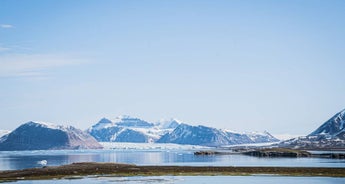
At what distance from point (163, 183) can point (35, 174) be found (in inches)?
1405

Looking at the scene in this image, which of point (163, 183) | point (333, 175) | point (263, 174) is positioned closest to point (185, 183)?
point (163, 183)

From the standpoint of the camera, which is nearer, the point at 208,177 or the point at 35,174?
the point at 208,177

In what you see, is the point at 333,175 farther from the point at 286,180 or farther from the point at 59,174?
the point at 59,174

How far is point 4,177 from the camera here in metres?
105

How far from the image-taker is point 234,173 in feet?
363

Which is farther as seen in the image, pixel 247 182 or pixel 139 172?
pixel 139 172

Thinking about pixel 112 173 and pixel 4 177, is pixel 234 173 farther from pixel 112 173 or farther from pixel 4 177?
pixel 4 177

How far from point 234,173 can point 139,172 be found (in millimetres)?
21465

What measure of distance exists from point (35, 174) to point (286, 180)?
176 ft

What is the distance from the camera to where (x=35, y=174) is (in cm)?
11119

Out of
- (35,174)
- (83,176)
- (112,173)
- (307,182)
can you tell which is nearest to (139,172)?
(112,173)

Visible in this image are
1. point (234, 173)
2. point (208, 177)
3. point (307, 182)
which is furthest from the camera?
point (234, 173)

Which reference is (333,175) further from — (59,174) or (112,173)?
(59,174)

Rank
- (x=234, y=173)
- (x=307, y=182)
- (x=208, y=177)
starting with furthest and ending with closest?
A: (x=234, y=173), (x=208, y=177), (x=307, y=182)
